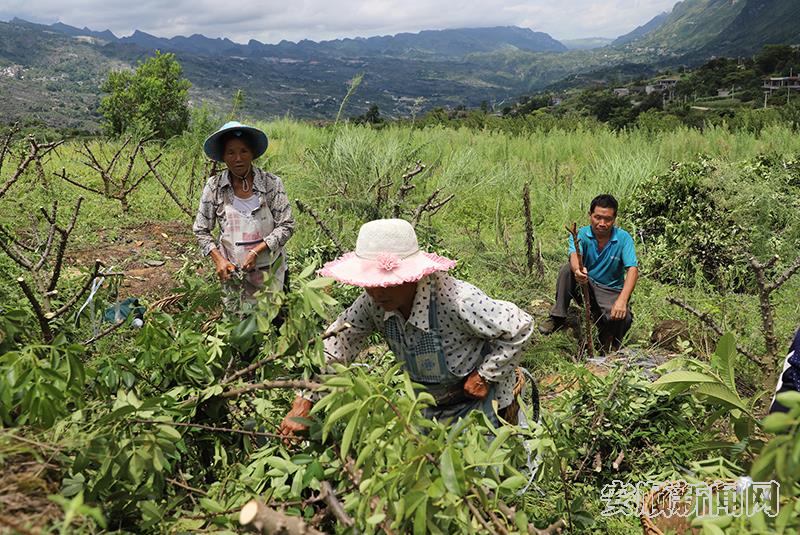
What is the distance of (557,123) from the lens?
40.9 ft

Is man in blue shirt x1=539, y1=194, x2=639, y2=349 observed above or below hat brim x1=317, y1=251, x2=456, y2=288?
below

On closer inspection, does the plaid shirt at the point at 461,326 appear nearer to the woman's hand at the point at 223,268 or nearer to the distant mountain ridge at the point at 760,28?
the woman's hand at the point at 223,268

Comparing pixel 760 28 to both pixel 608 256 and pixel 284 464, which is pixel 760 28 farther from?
pixel 284 464

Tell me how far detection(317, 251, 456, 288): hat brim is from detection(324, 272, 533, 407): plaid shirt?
0.11 m

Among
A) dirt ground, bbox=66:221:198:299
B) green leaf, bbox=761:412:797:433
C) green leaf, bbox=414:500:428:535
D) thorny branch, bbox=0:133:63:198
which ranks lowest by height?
dirt ground, bbox=66:221:198:299

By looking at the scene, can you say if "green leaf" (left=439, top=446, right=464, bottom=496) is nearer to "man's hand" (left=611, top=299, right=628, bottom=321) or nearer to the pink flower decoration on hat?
the pink flower decoration on hat

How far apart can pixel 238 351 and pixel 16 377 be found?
66 centimetres

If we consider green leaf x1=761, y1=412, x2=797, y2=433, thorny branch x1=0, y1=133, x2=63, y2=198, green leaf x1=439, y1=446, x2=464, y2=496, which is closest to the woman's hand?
thorny branch x1=0, y1=133, x2=63, y2=198

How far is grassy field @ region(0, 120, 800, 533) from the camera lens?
3492 mm

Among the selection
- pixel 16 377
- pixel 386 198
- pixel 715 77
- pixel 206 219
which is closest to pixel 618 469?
pixel 16 377

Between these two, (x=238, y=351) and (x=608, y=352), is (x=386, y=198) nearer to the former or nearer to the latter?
(x=608, y=352)

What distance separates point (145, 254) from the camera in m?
5.82

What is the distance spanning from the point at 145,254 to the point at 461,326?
4.74 meters

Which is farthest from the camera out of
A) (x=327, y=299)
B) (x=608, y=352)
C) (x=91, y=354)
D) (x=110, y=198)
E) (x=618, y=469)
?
(x=110, y=198)
